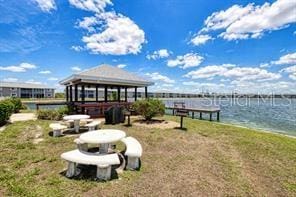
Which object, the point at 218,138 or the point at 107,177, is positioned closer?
the point at 107,177

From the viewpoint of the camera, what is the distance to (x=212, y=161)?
5.64 m

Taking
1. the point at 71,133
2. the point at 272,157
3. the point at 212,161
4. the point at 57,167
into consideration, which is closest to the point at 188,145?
the point at 212,161

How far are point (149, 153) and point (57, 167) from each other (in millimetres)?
2632

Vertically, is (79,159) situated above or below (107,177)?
above

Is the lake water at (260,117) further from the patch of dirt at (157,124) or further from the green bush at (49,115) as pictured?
the green bush at (49,115)

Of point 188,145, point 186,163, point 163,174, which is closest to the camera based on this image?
point 163,174

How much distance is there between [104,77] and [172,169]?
32.6 ft

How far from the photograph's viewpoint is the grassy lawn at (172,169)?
12.9 ft

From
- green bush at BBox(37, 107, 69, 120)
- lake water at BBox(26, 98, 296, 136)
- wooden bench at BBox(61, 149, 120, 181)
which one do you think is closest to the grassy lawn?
wooden bench at BBox(61, 149, 120, 181)

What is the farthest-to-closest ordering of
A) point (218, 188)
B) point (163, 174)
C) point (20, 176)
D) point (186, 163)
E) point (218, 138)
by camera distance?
1. point (218, 138)
2. point (186, 163)
3. point (163, 174)
4. point (20, 176)
5. point (218, 188)

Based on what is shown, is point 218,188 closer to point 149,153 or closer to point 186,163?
point 186,163

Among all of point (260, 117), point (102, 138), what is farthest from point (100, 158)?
point (260, 117)

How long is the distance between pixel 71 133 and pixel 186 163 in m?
5.58

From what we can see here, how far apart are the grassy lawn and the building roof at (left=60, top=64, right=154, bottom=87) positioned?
18.3ft
